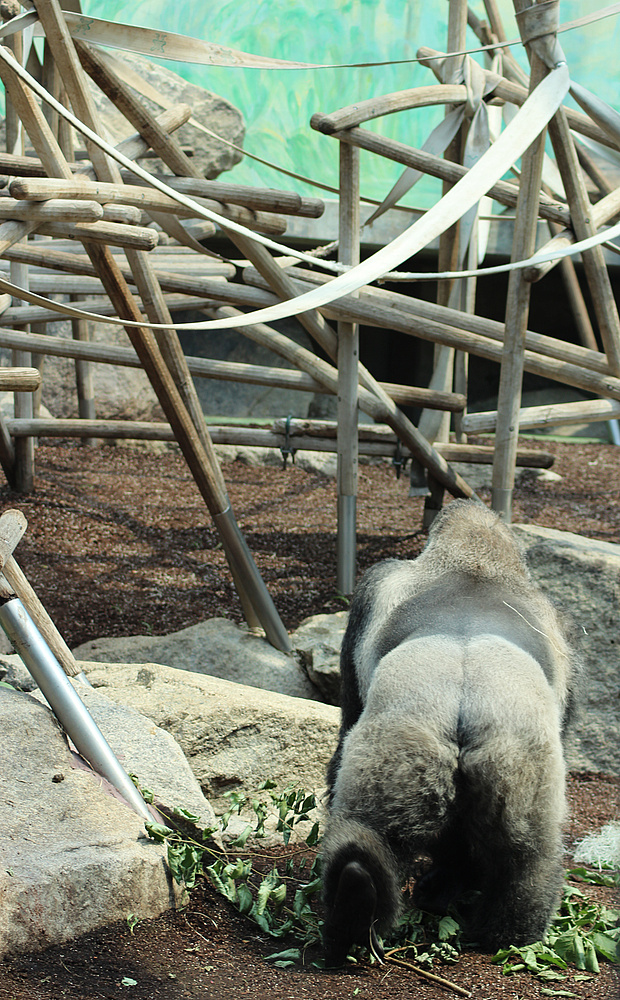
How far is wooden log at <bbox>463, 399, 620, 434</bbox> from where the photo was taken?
5.10 metres

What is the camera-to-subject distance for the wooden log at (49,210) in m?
2.79

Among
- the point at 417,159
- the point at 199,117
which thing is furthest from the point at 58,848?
the point at 199,117

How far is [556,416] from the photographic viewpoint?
519 cm

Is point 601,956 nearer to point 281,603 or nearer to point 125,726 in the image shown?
point 125,726

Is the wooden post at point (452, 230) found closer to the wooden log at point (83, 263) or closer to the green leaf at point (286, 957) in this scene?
the wooden log at point (83, 263)

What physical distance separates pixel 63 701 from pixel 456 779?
1.17 metres

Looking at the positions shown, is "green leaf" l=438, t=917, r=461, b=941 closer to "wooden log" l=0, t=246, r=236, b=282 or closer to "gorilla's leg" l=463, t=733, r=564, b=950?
"gorilla's leg" l=463, t=733, r=564, b=950

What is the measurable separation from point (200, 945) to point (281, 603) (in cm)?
302

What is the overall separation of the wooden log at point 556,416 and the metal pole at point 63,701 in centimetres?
327

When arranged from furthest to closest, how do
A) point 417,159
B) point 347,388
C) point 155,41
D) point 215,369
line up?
point 215,369, point 347,388, point 417,159, point 155,41

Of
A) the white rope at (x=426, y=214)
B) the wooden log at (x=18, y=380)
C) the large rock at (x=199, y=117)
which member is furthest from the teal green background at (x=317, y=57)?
the wooden log at (x=18, y=380)

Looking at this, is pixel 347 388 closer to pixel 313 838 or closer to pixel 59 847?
pixel 313 838

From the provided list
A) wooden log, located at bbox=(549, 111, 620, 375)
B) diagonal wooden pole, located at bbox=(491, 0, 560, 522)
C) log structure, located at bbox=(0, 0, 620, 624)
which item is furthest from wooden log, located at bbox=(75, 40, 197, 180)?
wooden log, located at bbox=(549, 111, 620, 375)

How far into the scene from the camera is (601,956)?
2.39 meters
